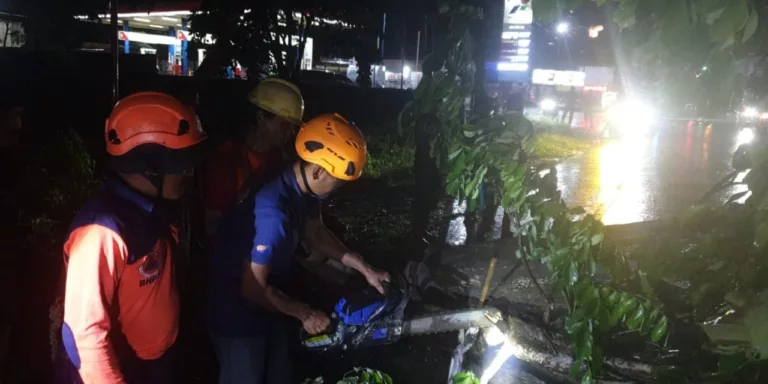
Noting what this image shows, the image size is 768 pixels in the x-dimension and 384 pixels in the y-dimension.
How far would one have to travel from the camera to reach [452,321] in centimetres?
355

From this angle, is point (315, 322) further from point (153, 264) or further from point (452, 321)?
point (452, 321)

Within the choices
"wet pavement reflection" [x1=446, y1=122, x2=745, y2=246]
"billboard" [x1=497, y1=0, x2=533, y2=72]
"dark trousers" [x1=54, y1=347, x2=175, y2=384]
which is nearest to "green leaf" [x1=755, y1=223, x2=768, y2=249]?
"dark trousers" [x1=54, y1=347, x2=175, y2=384]

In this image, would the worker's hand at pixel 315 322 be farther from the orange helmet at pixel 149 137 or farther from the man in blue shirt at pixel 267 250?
the orange helmet at pixel 149 137

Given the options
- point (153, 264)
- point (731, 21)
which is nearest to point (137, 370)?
point (153, 264)

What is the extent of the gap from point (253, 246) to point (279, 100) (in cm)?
153

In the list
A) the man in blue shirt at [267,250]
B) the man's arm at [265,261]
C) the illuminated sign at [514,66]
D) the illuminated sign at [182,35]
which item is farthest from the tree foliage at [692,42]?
the illuminated sign at [182,35]

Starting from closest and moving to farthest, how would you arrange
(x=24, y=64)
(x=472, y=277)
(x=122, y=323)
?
(x=122, y=323) < (x=472, y=277) < (x=24, y=64)

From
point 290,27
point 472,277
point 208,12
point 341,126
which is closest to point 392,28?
point 290,27

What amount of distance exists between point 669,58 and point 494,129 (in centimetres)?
137

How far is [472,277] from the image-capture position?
228 inches

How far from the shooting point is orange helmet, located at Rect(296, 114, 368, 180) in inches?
101

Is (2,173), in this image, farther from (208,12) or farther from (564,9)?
(208,12)

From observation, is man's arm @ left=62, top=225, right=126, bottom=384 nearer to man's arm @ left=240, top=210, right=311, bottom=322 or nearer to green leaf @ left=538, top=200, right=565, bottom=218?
man's arm @ left=240, top=210, right=311, bottom=322

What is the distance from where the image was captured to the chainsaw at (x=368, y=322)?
107 inches
